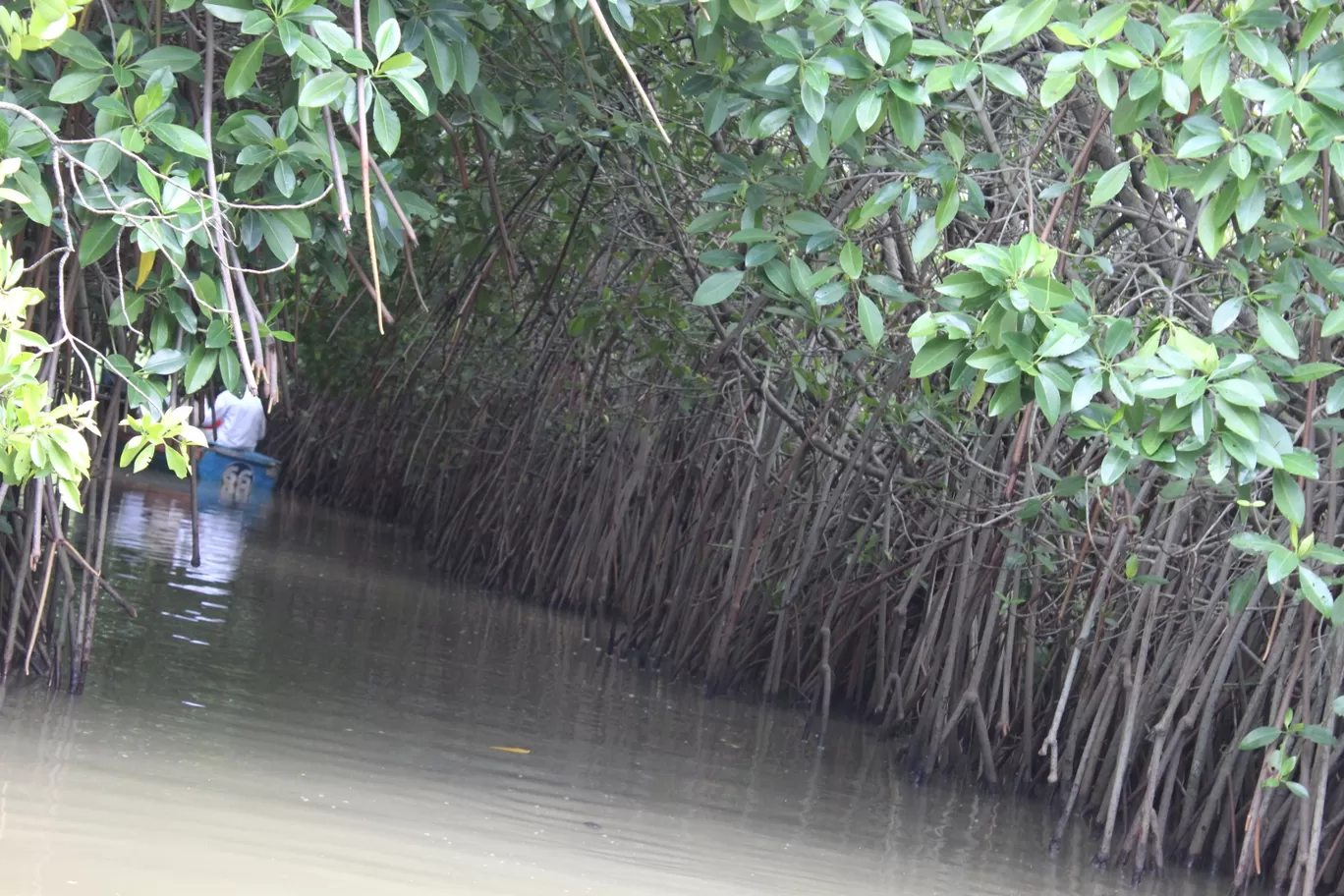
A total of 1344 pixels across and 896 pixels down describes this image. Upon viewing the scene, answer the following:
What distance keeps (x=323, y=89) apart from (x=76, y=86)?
66 cm

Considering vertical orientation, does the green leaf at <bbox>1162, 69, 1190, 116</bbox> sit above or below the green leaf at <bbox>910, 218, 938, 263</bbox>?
above

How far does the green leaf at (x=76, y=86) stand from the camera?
9.58 ft

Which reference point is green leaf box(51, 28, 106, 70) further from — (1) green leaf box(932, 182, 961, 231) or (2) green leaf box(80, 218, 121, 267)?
(1) green leaf box(932, 182, 961, 231)

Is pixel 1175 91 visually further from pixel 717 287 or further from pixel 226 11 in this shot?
pixel 226 11

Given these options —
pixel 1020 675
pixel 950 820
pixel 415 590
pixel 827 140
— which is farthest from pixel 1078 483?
pixel 415 590

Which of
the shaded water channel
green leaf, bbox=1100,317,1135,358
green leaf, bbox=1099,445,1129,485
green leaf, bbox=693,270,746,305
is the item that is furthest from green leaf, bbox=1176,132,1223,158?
the shaded water channel

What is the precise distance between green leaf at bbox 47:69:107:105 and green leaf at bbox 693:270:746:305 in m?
1.35

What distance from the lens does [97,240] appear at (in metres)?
3.04

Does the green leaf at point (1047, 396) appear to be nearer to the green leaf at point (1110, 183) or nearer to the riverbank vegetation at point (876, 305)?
the riverbank vegetation at point (876, 305)

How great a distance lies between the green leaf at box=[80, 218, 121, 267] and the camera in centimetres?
303

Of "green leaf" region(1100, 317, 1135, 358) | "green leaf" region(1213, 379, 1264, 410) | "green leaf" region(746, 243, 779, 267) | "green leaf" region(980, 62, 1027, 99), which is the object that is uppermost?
"green leaf" region(980, 62, 1027, 99)

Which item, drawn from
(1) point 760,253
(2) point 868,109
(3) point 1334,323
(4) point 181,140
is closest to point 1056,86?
(2) point 868,109

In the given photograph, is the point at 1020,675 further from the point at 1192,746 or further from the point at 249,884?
the point at 249,884

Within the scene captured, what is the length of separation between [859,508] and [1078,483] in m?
2.80
